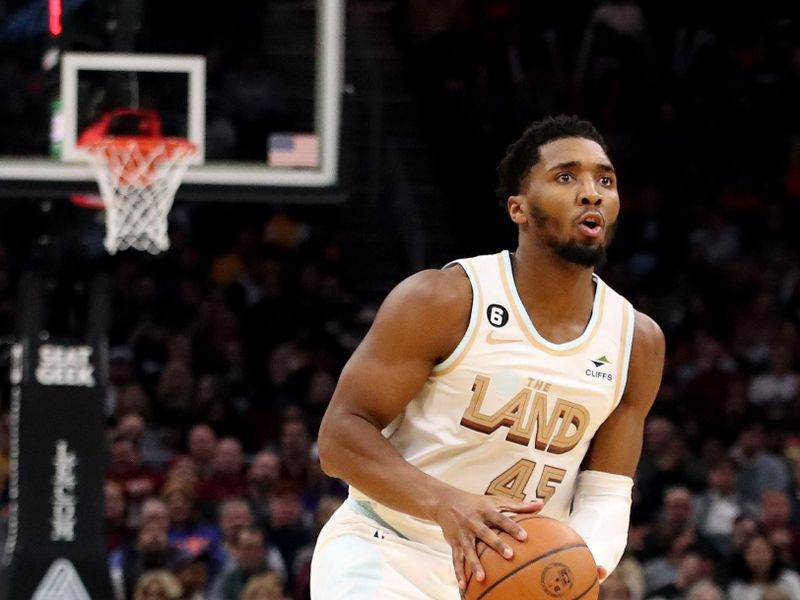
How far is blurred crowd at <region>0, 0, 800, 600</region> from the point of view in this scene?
907 cm

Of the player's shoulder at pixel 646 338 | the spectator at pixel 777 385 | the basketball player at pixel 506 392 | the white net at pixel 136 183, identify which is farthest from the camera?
the spectator at pixel 777 385

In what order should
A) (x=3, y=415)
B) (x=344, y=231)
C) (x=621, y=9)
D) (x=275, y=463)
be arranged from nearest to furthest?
1. (x=275, y=463)
2. (x=3, y=415)
3. (x=344, y=231)
4. (x=621, y=9)

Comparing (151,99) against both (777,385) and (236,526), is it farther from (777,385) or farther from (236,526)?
(777,385)

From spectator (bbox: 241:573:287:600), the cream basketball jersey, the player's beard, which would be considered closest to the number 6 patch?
the cream basketball jersey

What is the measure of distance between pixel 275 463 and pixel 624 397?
16.7 feet

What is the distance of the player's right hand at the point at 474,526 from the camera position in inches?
147

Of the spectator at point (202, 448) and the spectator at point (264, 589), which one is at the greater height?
the spectator at point (202, 448)

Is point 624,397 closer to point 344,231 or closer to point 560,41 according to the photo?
point 344,231

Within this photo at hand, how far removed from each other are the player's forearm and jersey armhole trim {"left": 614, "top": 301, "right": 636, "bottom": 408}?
75 centimetres

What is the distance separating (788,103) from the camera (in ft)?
44.4

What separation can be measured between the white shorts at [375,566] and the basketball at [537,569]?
0.47m

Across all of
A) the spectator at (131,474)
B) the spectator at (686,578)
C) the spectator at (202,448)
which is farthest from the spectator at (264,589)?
the spectator at (686,578)

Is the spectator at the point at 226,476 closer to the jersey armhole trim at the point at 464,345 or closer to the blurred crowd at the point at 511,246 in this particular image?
the blurred crowd at the point at 511,246

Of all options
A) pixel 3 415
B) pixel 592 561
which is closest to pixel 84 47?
pixel 3 415
